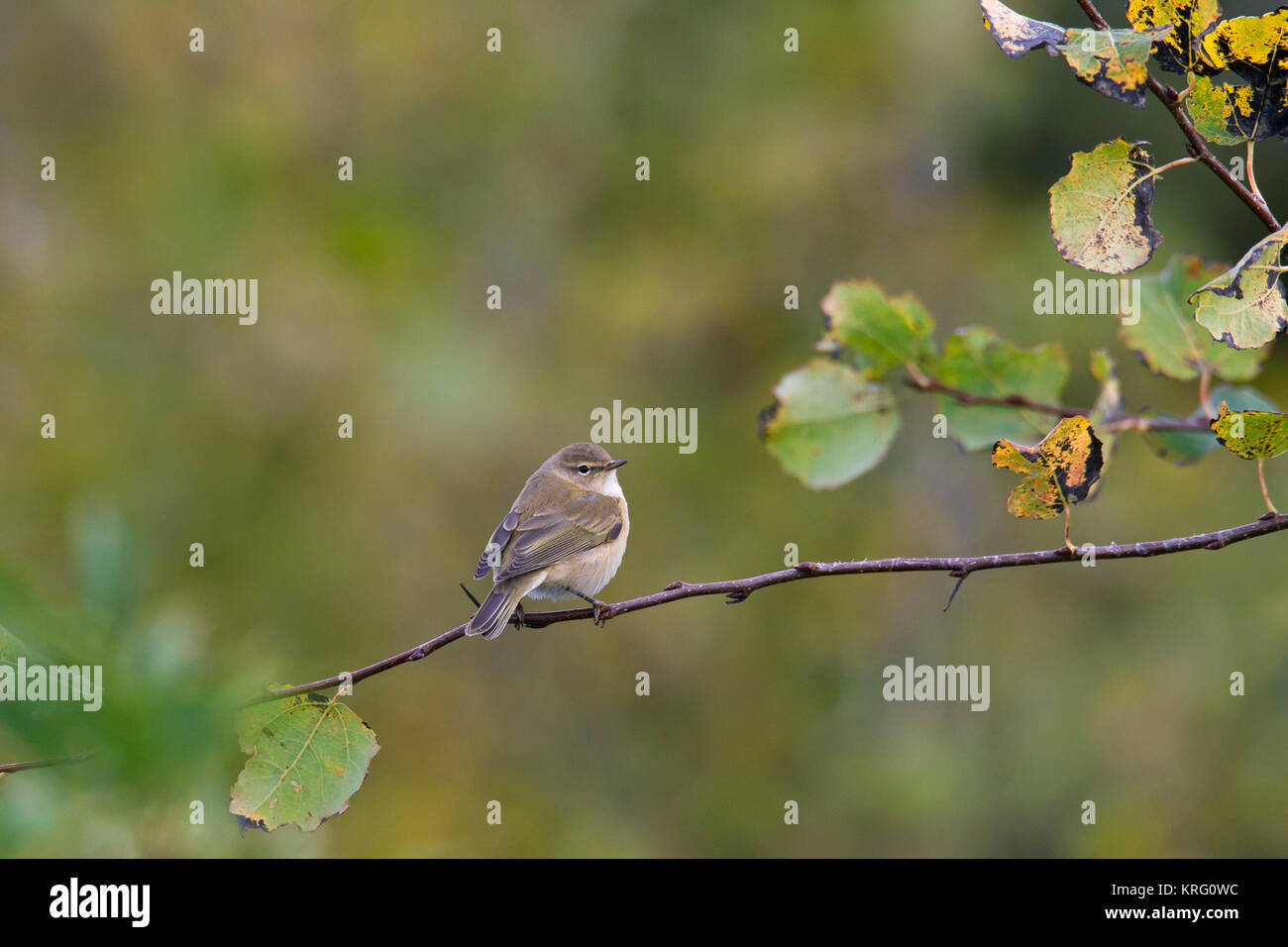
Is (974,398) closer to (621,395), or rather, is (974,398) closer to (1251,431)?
(1251,431)

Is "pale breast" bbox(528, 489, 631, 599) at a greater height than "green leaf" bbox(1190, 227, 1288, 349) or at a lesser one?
lesser

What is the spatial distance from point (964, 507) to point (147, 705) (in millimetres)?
7720

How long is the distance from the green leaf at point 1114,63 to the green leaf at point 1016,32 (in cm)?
5

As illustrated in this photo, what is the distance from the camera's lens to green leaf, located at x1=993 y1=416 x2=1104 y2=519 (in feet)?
5.92

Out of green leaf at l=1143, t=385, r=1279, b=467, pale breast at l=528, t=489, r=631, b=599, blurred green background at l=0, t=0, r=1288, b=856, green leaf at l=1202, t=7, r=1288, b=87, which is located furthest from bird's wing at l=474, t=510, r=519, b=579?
blurred green background at l=0, t=0, r=1288, b=856

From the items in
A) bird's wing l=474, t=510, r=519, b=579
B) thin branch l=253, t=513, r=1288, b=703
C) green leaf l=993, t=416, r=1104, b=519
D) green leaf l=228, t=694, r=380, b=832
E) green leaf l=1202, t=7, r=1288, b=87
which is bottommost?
green leaf l=228, t=694, r=380, b=832

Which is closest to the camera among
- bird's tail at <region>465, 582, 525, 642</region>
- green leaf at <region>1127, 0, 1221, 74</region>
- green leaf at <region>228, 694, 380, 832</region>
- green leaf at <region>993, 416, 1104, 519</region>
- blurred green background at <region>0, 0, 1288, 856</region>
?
green leaf at <region>1127, 0, 1221, 74</region>

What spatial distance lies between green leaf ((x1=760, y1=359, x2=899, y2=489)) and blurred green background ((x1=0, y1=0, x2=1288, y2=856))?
17.8ft

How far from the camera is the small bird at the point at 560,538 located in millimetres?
4211

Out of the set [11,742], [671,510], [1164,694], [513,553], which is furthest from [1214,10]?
[671,510]

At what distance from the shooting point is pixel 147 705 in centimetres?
164

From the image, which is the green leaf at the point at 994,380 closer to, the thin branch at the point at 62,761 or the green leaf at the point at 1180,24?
the green leaf at the point at 1180,24

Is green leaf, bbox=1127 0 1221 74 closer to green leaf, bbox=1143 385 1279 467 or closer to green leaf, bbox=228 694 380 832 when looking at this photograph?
green leaf, bbox=1143 385 1279 467
